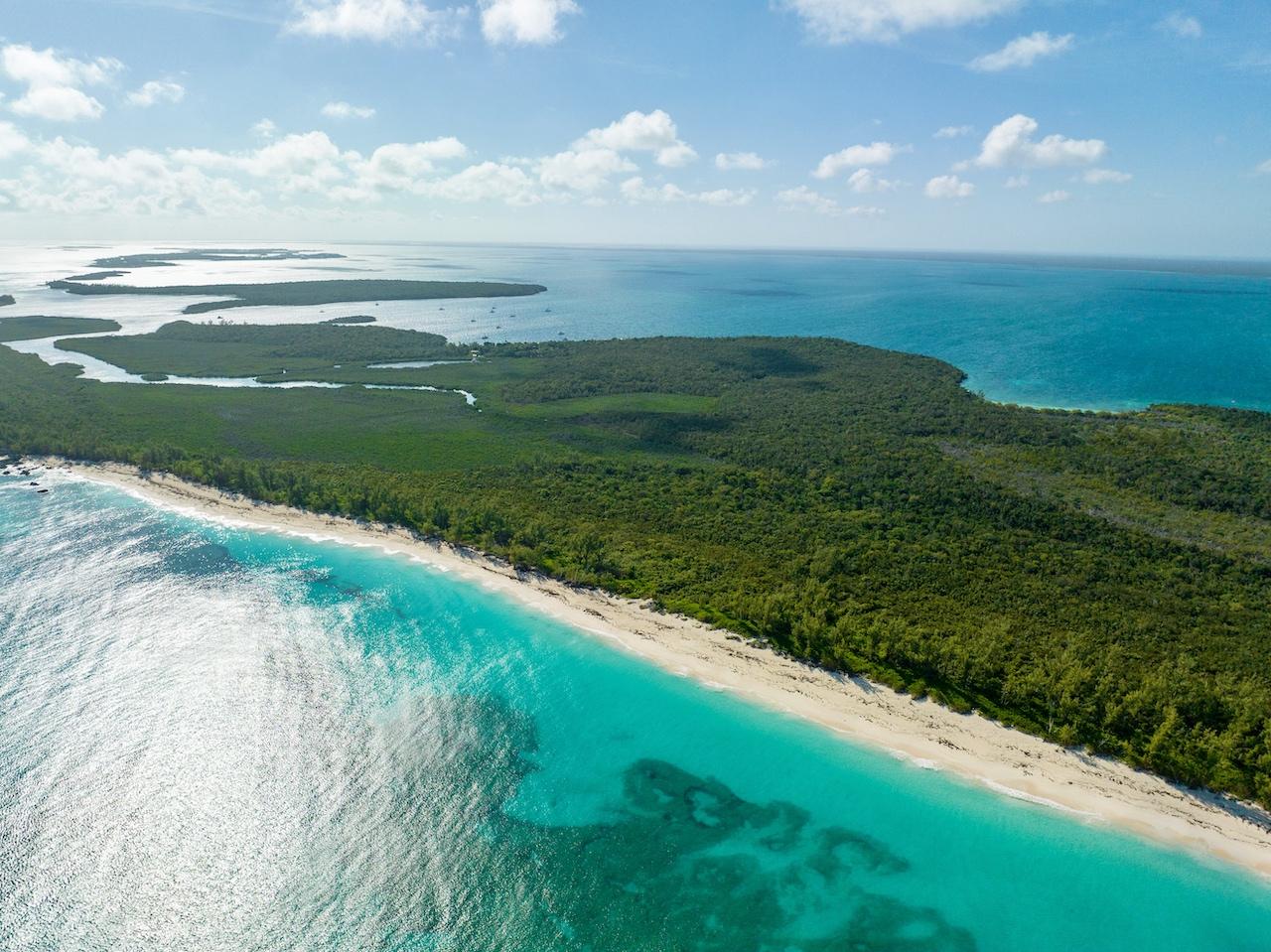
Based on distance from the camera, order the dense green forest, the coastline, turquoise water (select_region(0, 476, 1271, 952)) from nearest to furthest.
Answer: turquoise water (select_region(0, 476, 1271, 952)) → the coastline → the dense green forest

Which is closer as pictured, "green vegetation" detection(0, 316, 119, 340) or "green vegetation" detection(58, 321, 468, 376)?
"green vegetation" detection(58, 321, 468, 376)

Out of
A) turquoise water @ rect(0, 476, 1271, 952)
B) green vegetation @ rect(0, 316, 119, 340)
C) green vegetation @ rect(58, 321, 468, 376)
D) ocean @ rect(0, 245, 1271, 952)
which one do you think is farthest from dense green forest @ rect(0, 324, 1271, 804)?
green vegetation @ rect(0, 316, 119, 340)

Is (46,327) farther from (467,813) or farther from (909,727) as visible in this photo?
(909,727)

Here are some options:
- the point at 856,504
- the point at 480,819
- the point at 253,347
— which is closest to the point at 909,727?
the point at 480,819

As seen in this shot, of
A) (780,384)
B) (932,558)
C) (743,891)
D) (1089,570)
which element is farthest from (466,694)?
(780,384)

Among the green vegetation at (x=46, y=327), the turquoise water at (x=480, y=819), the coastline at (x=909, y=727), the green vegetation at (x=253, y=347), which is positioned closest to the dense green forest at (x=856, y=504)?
the coastline at (x=909, y=727)

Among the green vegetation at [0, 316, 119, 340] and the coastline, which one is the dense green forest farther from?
the green vegetation at [0, 316, 119, 340]

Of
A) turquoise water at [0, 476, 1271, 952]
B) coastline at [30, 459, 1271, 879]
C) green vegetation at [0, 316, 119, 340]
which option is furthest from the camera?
green vegetation at [0, 316, 119, 340]
